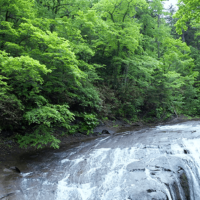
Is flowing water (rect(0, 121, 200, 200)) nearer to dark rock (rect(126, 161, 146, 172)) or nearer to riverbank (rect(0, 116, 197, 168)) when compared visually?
dark rock (rect(126, 161, 146, 172))

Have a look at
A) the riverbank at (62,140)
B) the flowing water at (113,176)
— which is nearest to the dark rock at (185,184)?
the flowing water at (113,176)

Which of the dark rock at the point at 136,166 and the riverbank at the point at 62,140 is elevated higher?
the riverbank at the point at 62,140

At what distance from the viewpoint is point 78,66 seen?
11656 millimetres

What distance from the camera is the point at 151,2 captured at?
21.9 metres

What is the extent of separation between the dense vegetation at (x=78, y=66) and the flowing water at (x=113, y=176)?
1.59 m

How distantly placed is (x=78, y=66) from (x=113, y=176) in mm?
7764

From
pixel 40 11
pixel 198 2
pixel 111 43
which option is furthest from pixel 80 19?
pixel 198 2

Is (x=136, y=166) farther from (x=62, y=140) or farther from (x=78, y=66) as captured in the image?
(x=78, y=66)

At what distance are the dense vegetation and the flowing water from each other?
5.21ft

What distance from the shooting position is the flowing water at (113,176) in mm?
4863

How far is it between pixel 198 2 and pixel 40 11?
997 cm

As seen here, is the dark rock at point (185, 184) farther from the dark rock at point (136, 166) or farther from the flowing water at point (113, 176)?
the dark rock at point (136, 166)

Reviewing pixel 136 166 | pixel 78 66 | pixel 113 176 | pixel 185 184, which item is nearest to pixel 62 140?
pixel 78 66

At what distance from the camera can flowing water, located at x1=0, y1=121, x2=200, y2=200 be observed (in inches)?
191
